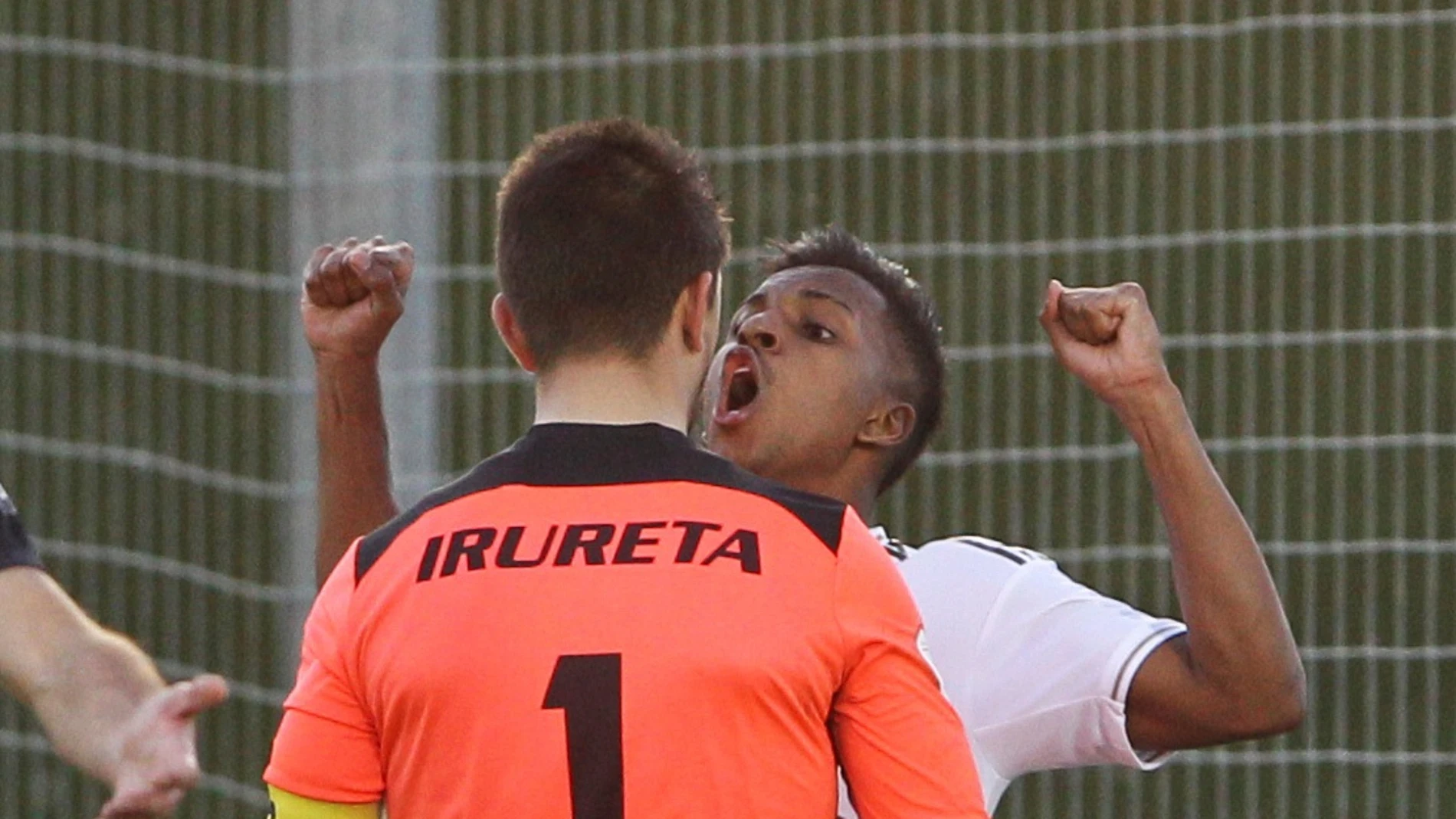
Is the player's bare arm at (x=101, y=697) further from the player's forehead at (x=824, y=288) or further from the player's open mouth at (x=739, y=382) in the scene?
the player's forehead at (x=824, y=288)

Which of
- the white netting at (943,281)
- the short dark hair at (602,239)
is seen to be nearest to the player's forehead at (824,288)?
the short dark hair at (602,239)

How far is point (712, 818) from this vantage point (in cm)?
233

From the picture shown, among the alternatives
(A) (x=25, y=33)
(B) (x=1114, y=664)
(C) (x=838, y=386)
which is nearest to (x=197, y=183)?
(A) (x=25, y=33)

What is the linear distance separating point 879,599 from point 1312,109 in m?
3.46

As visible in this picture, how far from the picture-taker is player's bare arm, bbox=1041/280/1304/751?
2.76 meters

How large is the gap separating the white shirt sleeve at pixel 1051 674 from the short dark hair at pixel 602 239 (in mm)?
589

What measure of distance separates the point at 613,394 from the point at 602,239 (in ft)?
0.51

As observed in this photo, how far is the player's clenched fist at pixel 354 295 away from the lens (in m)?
2.97

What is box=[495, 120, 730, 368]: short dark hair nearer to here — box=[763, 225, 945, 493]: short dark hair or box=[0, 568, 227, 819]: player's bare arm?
box=[0, 568, 227, 819]: player's bare arm

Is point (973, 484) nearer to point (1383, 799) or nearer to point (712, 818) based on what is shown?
point (1383, 799)

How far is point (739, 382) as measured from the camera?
3.14 m

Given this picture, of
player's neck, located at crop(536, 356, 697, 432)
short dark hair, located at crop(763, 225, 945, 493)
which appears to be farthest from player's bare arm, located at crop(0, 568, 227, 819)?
short dark hair, located at crop(763, 225, 945, 493)

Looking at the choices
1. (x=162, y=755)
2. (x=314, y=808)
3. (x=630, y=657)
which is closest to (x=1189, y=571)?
(x=630, y=657)

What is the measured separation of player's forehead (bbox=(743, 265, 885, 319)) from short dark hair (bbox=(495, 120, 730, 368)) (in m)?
0.57
